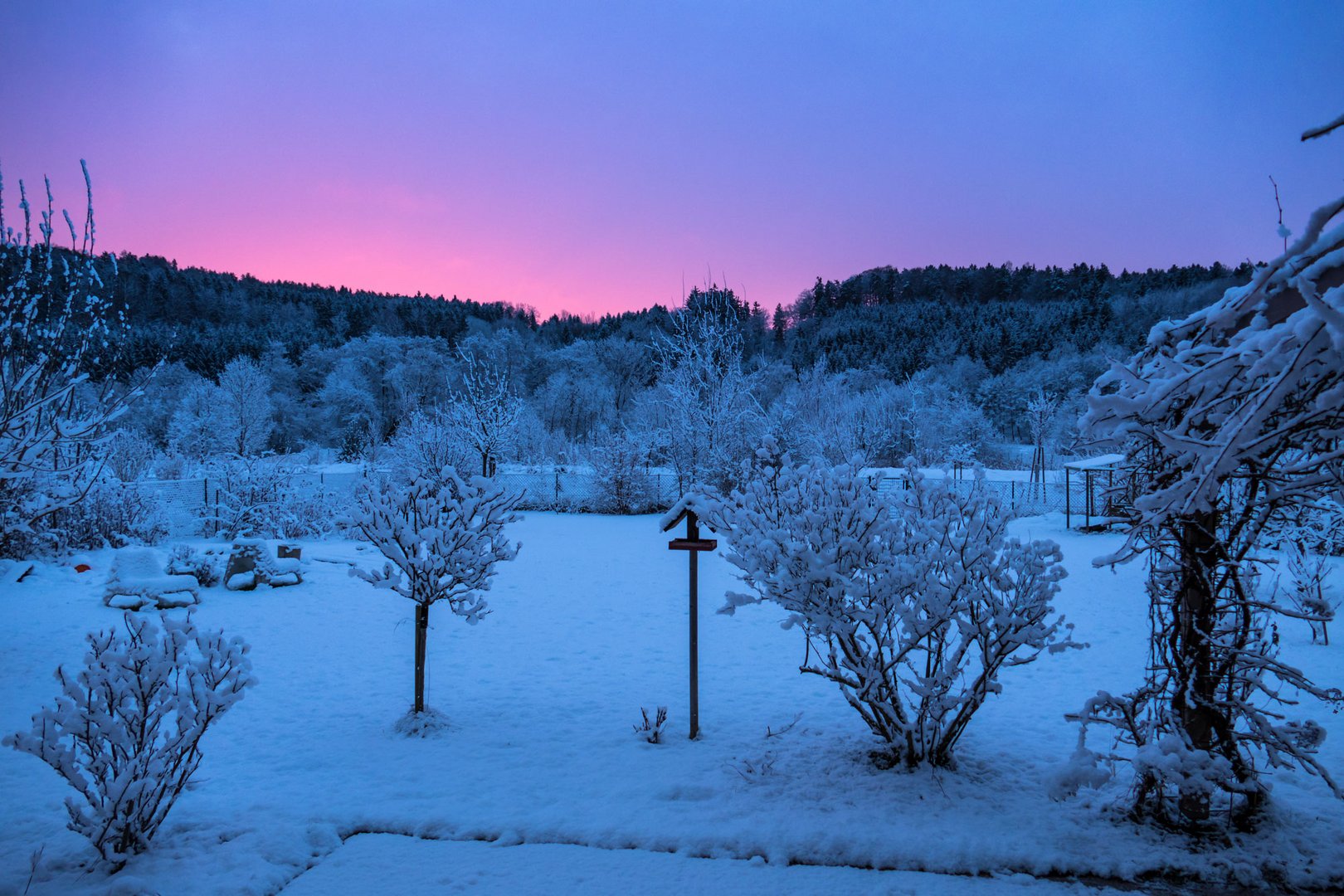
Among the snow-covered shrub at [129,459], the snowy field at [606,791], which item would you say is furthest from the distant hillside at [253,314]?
the snowy field at [606,791]

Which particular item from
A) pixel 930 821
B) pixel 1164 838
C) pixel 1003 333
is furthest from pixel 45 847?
pixel 1003 333

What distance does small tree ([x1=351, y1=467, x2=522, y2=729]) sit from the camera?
528 cm

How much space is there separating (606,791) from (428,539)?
2197 millimetres

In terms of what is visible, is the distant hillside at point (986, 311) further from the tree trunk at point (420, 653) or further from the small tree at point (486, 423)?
the tree trunk at point (420, 653)

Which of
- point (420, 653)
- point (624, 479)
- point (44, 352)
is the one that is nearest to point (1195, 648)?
point (420, 653)

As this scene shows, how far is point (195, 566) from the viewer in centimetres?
1055

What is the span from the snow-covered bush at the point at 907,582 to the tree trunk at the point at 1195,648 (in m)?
0.59

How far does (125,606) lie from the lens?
28.8ft

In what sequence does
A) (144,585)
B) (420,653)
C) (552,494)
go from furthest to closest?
(552,494)
(144,585)
(420,653)

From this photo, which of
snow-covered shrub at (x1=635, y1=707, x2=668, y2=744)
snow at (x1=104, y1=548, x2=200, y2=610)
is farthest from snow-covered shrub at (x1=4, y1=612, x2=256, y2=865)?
snow at (x1=104, y1=548, x2=200, y2=610)

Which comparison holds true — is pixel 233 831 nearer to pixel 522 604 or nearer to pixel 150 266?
pixel 522 604

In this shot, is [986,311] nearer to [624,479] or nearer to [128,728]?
[624,479]

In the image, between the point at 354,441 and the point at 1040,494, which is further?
the point at 354,441

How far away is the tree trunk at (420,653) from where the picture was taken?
5.29 meters
